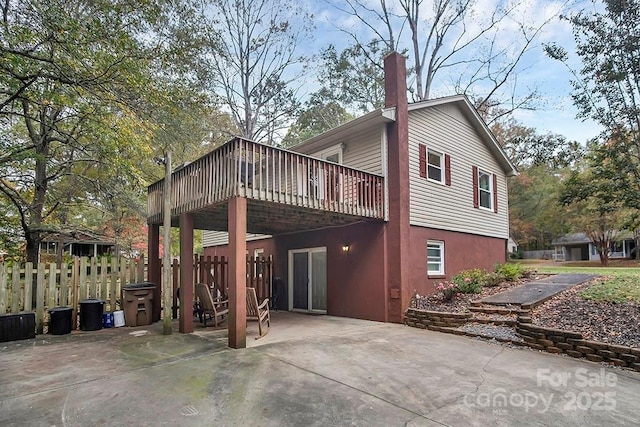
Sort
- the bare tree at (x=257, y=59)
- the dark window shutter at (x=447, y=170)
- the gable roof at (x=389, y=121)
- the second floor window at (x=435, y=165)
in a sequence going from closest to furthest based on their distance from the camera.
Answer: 1. the gable roof at (x=389, y=121)
2. the second floor window at (x=435, y=165)
3. the dark window shutter at (x=447, y=170)
4. the bare tree at (x=257, y=59)

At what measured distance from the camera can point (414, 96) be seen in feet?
66.5

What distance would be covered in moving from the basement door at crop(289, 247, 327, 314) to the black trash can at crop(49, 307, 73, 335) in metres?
6.10

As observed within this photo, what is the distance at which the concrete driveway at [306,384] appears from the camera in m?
3.46

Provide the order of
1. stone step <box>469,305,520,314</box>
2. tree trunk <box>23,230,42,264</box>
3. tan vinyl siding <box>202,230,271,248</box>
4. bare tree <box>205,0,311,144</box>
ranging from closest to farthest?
stone step <box>469,305,520,314</box>
tree trunk <box>23,230,42,264</box>
tan vinyl siding <box>202,230,271,248</box>
bare tree <box>205,0,311,144</box>

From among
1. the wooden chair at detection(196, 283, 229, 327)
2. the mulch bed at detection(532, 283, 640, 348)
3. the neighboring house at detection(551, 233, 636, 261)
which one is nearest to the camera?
the mulch bed at detection(532, 283, 640, 348)

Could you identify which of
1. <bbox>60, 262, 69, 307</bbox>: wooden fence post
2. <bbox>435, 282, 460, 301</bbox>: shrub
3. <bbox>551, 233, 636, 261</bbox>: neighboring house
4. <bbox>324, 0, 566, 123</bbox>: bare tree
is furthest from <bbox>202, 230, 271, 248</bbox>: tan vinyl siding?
<bbox>551, 233, 636, 261</bbox>: neighboring house

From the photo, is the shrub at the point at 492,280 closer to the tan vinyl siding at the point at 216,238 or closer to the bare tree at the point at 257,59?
the tan vinyl siding at the point at 216,238

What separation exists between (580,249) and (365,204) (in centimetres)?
3753

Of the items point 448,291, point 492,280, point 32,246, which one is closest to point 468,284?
point 448,291

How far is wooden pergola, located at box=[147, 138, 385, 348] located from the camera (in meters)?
6.25

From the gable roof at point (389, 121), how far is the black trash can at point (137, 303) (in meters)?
5.79

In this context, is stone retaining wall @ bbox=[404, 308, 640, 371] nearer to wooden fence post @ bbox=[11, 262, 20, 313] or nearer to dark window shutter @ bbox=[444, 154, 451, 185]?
dark window shutter @ bbox=[444, 154, 451, 185]

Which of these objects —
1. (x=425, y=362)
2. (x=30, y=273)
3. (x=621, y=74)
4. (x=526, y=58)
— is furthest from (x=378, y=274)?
(x=526, y=58)

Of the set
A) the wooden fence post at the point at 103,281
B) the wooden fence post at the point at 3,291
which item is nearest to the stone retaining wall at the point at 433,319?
the wooden fence post at the point at 103,281
